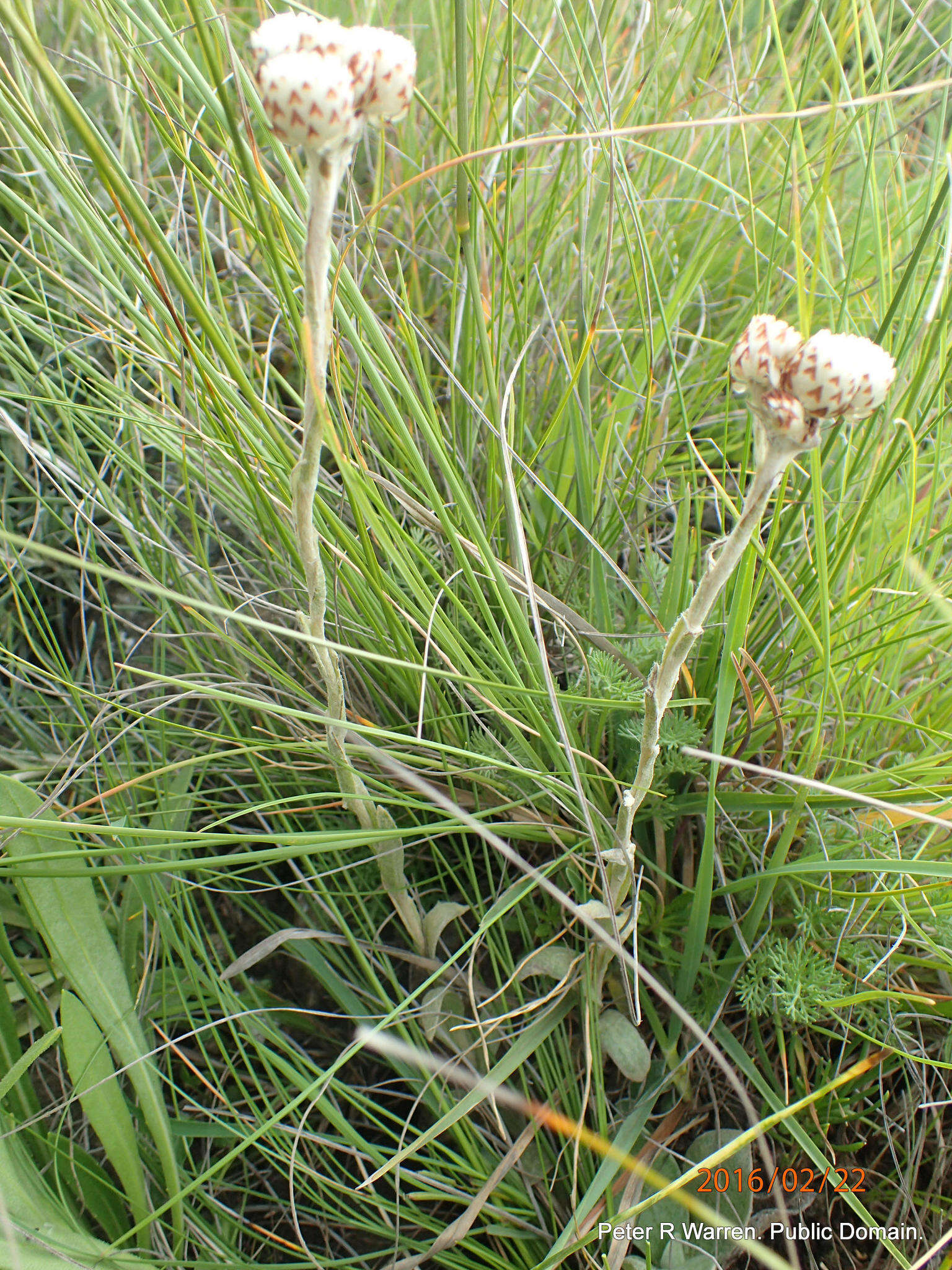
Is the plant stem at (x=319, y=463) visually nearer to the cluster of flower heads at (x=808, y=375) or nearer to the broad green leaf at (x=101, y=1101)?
the cluster of flower heads at (x=808, y=375)

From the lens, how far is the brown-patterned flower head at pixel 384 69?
1.41ft

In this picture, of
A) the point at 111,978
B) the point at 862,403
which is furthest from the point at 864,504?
the point at 111,978

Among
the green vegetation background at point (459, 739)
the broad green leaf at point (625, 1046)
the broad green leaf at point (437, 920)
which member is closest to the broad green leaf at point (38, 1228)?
the green vegetation background at point (459, 739)

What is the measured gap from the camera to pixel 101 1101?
0.85 metres

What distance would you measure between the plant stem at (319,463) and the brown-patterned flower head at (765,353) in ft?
0.85

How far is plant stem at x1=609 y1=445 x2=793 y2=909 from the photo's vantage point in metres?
0.49

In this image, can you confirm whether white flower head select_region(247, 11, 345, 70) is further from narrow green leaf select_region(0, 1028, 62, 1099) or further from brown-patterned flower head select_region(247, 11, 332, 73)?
narrow green leaf select_region(0, 1028, 62, 1099)

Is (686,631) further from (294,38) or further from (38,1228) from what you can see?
(38,1228)

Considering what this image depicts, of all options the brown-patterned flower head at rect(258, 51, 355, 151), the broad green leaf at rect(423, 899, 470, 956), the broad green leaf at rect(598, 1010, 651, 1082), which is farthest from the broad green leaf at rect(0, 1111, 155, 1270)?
the brown-patterned flower head at rect(258, 51, 355, 151)

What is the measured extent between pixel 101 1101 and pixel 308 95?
942 millimetres

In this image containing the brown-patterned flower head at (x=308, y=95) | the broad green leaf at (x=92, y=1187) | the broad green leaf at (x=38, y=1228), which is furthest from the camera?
the broad green leaf at (x=92, y=1187)

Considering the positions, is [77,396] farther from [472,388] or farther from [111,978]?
[111,978]

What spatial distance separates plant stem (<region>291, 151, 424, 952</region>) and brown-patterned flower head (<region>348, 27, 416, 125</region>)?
32mm
